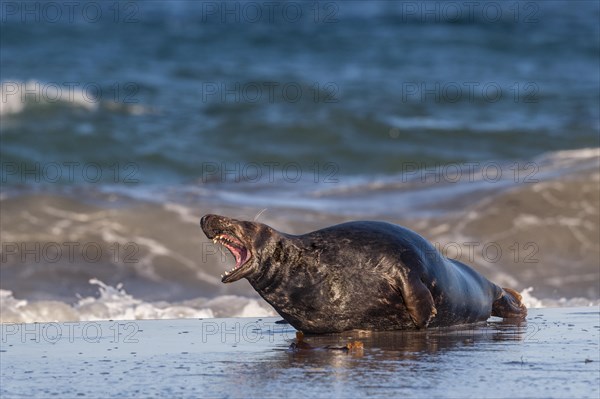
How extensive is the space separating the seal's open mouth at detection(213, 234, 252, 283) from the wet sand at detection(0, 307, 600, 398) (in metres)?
0.34

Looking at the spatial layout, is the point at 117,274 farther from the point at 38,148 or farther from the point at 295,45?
the point at 295,45

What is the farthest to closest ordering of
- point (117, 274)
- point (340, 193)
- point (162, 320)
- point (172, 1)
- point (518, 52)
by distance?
point (172, 1) < point (518, 52) < point (340, 193) < point (117, 274) < point (162, 320)

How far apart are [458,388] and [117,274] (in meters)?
4.91

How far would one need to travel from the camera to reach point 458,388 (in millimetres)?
4262

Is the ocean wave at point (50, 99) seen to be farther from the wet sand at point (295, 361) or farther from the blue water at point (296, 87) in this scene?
the wet sand at point (295, 361)

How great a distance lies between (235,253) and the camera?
574 centimetres

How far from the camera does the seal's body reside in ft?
18.6

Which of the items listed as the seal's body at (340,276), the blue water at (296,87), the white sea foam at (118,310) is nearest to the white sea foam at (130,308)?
the white sea foam at (118,310)

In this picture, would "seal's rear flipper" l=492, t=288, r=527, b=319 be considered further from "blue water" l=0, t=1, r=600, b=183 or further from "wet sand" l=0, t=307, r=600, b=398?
"blue water" l=0, t=1, r=600, b=183

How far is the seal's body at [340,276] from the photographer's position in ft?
18.6

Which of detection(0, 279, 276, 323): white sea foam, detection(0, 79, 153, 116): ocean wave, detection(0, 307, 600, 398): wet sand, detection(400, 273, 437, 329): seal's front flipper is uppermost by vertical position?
detection(0, 79, 153, 116): ocean wave

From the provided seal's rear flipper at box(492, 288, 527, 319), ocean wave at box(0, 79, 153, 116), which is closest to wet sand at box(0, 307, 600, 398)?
seal's rear flipper at box(492, 288, 527, 319)

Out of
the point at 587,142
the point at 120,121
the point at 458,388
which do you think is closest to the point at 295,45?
the point at 120,121

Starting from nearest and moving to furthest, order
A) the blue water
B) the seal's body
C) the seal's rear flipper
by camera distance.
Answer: the seal's body
the seal's rear flipper
the blue water
